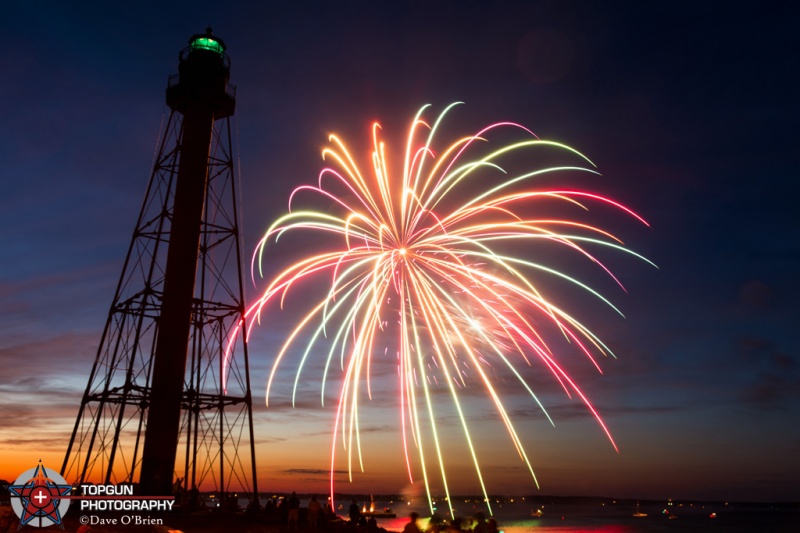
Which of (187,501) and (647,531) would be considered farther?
(647,531)

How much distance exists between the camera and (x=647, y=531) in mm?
136125

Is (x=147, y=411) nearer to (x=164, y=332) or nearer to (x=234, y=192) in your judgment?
(x=164, y=332)

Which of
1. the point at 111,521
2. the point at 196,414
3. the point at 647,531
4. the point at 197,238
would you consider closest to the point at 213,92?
the point at 197,238

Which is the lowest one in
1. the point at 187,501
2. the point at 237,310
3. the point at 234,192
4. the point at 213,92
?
the point at 187,501

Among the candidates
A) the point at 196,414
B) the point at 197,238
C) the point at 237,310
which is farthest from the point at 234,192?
the point at 196,414

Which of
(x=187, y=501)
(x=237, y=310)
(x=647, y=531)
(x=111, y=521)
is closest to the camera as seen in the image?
(x=111, y=521)

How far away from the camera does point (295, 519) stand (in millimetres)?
25781

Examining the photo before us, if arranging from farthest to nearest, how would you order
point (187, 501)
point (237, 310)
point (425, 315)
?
point (237, 310)
point (187, 501)
point (425, 315)

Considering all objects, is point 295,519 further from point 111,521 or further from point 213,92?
point 213,92

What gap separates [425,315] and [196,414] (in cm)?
1483

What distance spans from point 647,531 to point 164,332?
428 feet

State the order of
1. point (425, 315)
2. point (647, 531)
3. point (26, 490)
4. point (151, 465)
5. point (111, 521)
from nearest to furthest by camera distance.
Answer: point (26, 490), point (111, 521), point (425, 315), point (151, 465), point (647, 531)

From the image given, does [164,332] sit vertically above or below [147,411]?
above

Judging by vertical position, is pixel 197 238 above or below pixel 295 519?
above
